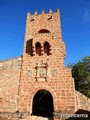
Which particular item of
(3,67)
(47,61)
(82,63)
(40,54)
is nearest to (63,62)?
(47,61)

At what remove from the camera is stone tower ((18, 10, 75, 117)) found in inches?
429

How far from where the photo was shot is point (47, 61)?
1221 cm

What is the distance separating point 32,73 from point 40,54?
5.96 feet

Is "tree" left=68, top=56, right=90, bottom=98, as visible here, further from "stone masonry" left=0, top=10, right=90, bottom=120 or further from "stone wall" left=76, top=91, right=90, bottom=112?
"stone masonry" left=0, top=10, right=90, bottom=120

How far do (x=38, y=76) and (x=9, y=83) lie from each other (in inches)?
93.3

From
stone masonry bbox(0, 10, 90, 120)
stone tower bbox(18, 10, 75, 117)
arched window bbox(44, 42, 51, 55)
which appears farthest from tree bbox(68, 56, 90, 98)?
arched window bbox(44, 42, 51, 55)

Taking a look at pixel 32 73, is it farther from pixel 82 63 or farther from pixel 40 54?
pixel 82 63

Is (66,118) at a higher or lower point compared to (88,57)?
lower

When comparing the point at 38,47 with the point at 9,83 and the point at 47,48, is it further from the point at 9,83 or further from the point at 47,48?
the point at 9,83

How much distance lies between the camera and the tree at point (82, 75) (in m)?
23.7

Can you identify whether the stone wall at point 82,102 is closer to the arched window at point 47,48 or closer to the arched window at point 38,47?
the arched window at point 47,48

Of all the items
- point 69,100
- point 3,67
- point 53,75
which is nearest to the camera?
point 69,100

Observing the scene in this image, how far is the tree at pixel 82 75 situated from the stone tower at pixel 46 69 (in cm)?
1205

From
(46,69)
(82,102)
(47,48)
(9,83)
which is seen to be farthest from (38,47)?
(82,102)
